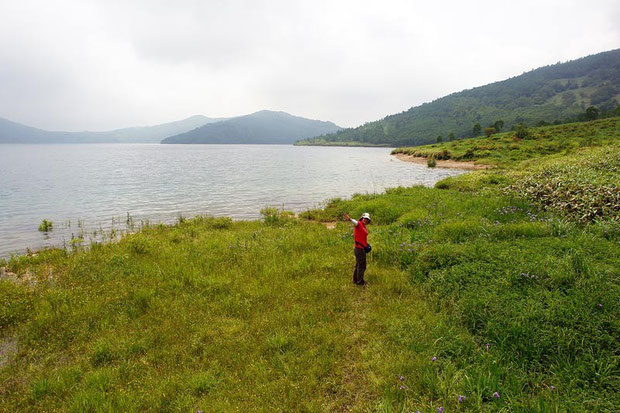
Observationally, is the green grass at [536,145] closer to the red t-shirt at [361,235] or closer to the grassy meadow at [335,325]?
the grassy meadow at [335,325]

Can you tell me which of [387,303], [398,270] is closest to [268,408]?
[387,303]

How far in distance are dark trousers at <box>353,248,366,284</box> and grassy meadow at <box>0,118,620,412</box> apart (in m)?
0.28

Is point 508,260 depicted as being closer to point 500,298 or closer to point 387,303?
point 500,298

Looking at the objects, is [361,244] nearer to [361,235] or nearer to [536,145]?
[361,235]

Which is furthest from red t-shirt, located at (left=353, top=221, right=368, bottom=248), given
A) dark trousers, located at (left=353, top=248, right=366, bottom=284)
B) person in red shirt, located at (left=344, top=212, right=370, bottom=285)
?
dark trousers, located at (left=353, top=248, right=366, bottom=284)

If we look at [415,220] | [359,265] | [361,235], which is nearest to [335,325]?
[359,265]

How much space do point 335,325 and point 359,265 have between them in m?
2.26

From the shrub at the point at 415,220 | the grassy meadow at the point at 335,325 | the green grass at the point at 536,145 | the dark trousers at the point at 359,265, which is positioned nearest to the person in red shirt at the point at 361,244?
the dark trousers at the point at 359,265

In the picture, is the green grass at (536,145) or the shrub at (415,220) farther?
the green grass at (536,145)

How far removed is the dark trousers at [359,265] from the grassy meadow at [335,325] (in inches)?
11.1

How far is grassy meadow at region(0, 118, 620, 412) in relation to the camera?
4.56 meters

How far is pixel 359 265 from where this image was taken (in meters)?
8.29

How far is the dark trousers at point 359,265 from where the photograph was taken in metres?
8.17

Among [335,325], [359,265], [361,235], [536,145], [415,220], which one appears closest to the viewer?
[335,325]
